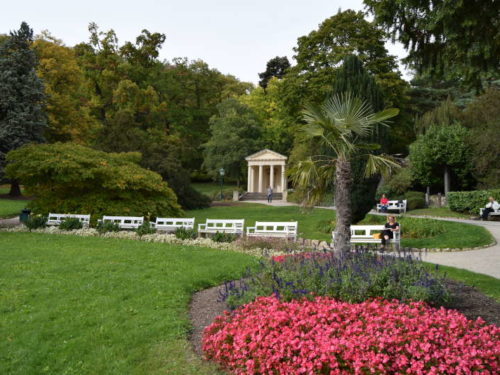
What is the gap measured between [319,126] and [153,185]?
34.5ft

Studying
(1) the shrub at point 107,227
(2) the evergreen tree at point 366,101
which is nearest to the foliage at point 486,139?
(2) the evergreen tree at point 366,101

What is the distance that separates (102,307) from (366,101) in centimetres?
1116

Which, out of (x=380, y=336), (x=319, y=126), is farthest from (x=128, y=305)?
(x=319, y=126)

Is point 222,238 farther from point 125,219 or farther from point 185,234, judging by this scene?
point 125,219

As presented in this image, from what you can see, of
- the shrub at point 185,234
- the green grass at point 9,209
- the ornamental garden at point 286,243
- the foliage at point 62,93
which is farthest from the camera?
the foliage at point 62,93

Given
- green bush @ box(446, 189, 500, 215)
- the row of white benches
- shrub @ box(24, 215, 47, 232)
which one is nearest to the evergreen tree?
the row of white benches

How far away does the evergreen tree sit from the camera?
14281 millimetres

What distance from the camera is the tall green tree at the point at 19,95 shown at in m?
18.5

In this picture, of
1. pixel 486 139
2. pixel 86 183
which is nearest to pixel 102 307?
pixel 86 183

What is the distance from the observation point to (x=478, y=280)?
829 centimetres

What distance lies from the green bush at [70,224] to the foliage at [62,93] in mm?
10872

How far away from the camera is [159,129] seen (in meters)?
41.5

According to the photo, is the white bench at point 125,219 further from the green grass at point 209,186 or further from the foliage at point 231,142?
the green grass at point 209,186

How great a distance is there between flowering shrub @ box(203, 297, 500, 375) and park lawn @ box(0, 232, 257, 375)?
0.46m
